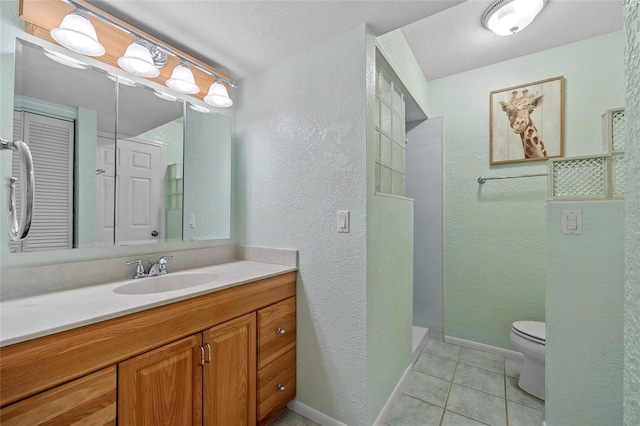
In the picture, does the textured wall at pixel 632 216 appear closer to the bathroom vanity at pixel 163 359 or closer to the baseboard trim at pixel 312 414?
the bathroom vanity at pixel 163 359

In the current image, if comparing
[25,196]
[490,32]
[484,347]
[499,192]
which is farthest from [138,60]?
[484,347]

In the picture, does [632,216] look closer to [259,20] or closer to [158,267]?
[259,20]

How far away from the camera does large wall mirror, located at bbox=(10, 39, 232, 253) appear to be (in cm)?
119

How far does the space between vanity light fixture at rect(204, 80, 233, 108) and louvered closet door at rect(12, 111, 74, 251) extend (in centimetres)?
76

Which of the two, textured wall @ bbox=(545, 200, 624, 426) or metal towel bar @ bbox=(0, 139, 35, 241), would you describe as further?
textured wall @ bbox=(545, 200, 624, 426)

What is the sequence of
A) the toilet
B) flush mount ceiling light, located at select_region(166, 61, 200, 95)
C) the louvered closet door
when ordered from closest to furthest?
1. the louvered closet door
2. flush mount ceiling light, located at select_region(166, 61, 200, 95)
3. the toilet

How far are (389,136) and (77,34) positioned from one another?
1647 millimetres

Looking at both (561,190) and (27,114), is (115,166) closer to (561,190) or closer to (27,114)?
(27,114)

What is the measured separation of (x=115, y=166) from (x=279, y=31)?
3.64ft

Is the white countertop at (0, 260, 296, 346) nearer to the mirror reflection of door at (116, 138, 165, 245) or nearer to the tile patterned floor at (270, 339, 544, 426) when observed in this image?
the mirror reflection of door at (116, 138, 165, 245)

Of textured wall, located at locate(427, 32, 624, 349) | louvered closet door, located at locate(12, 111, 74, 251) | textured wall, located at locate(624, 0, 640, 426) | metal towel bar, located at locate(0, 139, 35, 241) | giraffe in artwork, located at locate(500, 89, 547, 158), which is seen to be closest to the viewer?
textured wall, located at locate(624, 0, 640, 426)

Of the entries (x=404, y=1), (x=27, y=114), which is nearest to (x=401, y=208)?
(x=404, y=1)

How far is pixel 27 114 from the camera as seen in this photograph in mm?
1155

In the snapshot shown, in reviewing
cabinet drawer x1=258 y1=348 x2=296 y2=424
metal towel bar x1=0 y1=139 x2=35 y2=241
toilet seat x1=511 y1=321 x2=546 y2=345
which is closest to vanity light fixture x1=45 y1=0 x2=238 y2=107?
metal towel bar x1=0 y1=139 x2=35 y2=241
